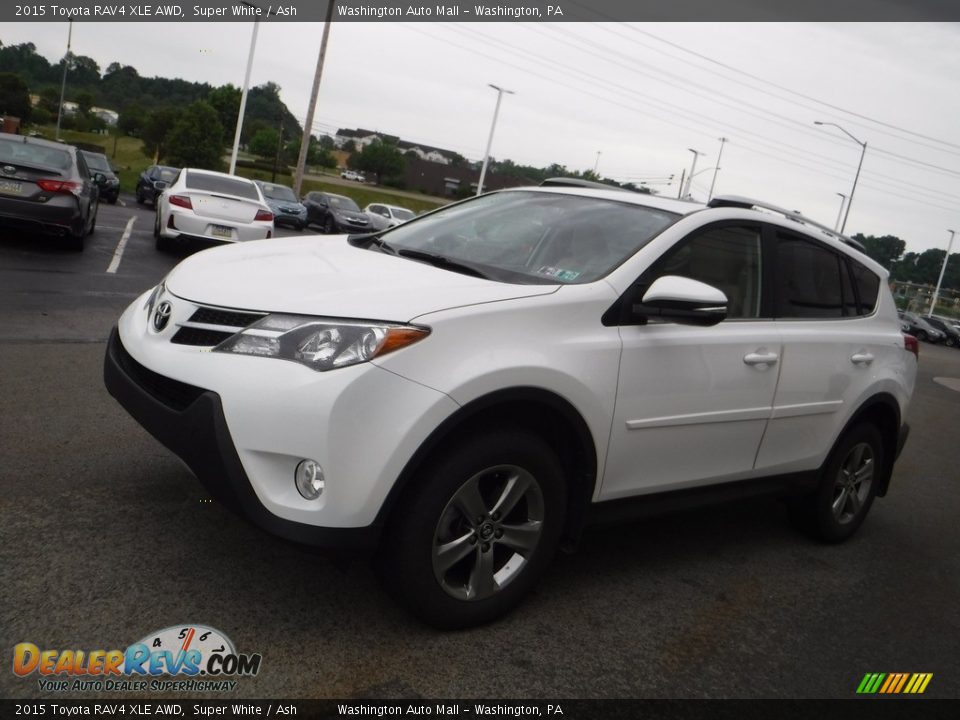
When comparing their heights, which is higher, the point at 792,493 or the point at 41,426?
the point at 792,493

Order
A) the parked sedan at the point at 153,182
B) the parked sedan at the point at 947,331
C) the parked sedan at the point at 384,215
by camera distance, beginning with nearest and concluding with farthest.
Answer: the parked sedan at the point at 153,182, the parked sedan at the point at 384,215, the parked sedan at the point at 947,331

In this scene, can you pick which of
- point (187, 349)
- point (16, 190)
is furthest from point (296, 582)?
point (16, 190)

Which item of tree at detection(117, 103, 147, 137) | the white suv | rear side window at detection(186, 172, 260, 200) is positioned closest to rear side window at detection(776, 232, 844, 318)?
the white suv

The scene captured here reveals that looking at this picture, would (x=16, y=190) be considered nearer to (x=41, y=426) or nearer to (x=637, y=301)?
(x=41, y=426)

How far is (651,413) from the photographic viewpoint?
3.57 meters

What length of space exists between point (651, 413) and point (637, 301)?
0.47m

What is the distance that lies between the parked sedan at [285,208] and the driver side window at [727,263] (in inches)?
949

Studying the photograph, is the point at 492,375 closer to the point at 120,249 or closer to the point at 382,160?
the point at 120,249

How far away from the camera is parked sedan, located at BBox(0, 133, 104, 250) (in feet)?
36.1

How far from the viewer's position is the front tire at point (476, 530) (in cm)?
294

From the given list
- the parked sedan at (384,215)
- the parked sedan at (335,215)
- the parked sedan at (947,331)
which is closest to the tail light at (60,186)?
the parked sedan at (335,215)

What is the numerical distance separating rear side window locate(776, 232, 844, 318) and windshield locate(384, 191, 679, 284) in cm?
85

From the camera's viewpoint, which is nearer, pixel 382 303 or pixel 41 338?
pixel 382 303

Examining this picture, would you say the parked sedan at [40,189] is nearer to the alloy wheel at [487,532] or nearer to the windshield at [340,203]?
the alloy wheel at [487,532]
